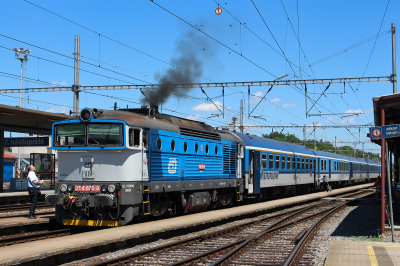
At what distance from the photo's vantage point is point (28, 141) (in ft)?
86.1

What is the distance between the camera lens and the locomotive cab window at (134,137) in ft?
40.6

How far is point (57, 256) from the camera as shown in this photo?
880 centimetres

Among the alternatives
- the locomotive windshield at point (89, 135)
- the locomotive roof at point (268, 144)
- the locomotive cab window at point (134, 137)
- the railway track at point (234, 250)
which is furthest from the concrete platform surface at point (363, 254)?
the locomotive roof at point (268, 144)

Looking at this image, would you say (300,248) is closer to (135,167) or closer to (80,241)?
(135,167)

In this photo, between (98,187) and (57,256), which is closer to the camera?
(57,256)

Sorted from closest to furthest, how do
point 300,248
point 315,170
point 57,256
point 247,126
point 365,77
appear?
point 57,256, point 300,248, point 365,77, point 315,170, point 247,126

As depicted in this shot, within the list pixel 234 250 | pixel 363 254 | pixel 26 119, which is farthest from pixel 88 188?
pixel 26 119

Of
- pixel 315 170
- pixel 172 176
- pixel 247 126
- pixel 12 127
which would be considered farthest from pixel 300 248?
pixel 247 126

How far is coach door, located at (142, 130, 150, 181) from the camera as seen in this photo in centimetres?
1280

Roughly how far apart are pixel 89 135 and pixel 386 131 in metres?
8.41

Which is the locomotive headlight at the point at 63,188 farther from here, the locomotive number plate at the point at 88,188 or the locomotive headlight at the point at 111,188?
the locomotive headlight at the point at 111,188

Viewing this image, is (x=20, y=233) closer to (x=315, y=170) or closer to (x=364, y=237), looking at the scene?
(x=364, y=237)

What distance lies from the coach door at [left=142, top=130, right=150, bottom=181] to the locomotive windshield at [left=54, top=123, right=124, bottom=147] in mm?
943

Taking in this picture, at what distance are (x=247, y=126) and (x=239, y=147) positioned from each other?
24.0 m
